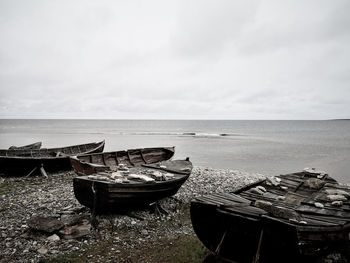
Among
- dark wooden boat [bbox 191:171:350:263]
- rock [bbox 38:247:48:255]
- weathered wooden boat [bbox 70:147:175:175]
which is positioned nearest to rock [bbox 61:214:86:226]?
rock [bbox 38:247:48:255]

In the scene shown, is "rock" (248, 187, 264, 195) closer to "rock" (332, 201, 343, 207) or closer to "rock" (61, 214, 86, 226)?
"rock" (332, 201, 343, 207)

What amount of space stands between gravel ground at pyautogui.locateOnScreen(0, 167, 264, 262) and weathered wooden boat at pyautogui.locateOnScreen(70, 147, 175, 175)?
166 cm

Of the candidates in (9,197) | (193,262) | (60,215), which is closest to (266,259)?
(193,262)

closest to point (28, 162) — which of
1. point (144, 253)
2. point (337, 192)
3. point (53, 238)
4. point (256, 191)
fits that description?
point (53, 238)

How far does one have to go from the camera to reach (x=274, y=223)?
5.52 metres

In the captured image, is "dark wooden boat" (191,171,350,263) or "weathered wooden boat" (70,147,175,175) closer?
"dark wooden boat" (191,171,350,263)

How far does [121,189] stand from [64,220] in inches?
99.7

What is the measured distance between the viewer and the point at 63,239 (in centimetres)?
828

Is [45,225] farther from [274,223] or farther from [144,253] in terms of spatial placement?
[274,223]

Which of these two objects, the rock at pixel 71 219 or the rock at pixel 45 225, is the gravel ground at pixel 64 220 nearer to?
the rock at pixel 71 219

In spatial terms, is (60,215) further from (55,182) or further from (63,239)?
(55,182)

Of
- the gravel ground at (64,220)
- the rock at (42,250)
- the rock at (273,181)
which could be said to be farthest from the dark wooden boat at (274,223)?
the rock at (42,250)

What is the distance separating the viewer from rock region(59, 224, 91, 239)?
8422 millimetres

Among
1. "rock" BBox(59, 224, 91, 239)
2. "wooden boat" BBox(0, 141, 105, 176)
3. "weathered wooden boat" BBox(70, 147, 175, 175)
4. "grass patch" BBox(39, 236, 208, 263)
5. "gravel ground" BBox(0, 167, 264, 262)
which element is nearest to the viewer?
"grass patch" BBox(39, 236, 208, 263)
